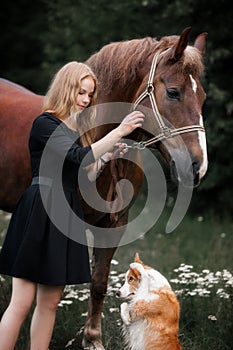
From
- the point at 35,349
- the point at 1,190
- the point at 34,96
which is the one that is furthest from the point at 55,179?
the point at 34,96

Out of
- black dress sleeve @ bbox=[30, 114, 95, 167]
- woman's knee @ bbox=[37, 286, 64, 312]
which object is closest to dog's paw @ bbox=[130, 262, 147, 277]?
woman's knee @ bbox=[37, 286, 64, 312]

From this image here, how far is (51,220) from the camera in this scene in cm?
366

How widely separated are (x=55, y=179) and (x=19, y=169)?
4.05 feet

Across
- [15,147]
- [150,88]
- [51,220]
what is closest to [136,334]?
[51,220]

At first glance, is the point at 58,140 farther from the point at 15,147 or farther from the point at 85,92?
the point at 15,147

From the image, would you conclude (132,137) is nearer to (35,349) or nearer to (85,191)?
(85,191)

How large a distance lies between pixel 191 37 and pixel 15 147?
5.52 metres

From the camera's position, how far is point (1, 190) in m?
5.03

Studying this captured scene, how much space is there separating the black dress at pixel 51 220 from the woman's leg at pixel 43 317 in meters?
0.16

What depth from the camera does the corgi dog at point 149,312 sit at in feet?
11.8

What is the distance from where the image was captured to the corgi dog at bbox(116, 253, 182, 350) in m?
3.61

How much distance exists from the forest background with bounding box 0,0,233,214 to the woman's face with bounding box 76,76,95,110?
478cm

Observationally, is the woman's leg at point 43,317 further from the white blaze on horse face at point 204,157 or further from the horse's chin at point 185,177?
the white blaze on horse face at point 204,157

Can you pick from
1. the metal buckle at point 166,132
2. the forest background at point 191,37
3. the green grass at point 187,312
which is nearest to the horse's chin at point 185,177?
the metal buckle at point 166,132
